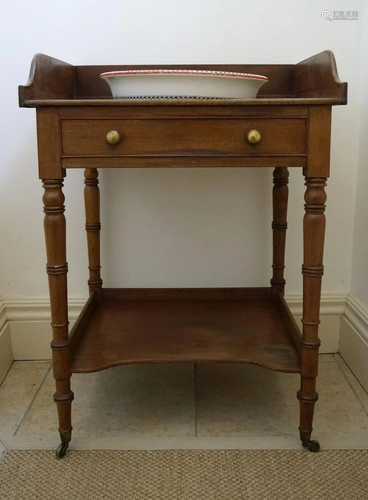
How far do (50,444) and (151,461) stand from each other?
24 cm

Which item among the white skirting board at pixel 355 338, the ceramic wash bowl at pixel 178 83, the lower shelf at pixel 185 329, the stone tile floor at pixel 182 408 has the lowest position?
the stone tile floor at pixel 182 408

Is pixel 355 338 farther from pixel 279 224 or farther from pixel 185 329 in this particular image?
pixel 185 329

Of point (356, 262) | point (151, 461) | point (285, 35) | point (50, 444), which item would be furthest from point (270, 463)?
point (285, 35)

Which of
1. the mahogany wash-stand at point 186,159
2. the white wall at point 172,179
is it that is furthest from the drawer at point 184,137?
the white wall at point 172,179

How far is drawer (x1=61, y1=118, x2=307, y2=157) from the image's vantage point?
3.08 ft

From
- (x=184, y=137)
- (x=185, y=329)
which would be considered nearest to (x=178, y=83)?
(x=184, y=137)

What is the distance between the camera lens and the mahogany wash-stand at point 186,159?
93 cm

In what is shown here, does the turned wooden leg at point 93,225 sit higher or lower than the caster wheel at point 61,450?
higher

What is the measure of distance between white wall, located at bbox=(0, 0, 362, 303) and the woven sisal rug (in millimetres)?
539

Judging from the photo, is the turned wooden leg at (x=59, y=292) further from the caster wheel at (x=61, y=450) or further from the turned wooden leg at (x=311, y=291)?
the turned wooden leg at (x=311, y=291)

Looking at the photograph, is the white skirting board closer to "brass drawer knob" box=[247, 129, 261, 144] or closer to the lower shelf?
the lower shelf

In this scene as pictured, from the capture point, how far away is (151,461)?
3.37ft

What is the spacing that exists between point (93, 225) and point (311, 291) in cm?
63

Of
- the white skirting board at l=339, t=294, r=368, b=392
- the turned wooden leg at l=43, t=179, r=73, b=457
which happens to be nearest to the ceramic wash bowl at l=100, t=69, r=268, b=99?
the turned wooden leg at l=43, t=179, r=73, b=457
